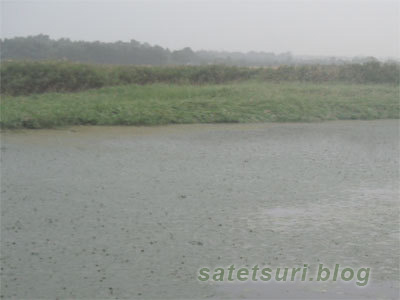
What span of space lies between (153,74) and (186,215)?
13789mm


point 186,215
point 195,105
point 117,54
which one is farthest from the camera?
point 117,54

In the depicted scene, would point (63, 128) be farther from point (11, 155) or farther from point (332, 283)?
point (332, 283)

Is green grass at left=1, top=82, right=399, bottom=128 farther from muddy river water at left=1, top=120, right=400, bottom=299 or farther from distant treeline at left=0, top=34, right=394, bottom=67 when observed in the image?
distant treeline at left=0, top=34, right=394, bottom=67

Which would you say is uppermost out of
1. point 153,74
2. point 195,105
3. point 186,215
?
point 153,74

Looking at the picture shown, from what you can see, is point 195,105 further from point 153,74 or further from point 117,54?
point 117,54

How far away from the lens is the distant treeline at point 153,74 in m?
16.6

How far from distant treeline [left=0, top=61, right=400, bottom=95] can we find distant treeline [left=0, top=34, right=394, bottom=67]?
93 cm

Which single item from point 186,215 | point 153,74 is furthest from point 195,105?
point 186,215

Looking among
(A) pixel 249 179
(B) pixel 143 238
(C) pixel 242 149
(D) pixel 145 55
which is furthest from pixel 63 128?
(D) pixel 145 55

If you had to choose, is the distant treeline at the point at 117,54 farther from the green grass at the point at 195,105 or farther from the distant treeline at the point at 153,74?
the green grass at the point at 195,105

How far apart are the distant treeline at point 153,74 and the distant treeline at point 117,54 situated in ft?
3.06

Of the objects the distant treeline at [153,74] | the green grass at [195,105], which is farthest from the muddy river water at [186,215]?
the distant treeline at [153,74]

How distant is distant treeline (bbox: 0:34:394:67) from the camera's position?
65.7ft

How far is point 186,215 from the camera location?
5.88m
